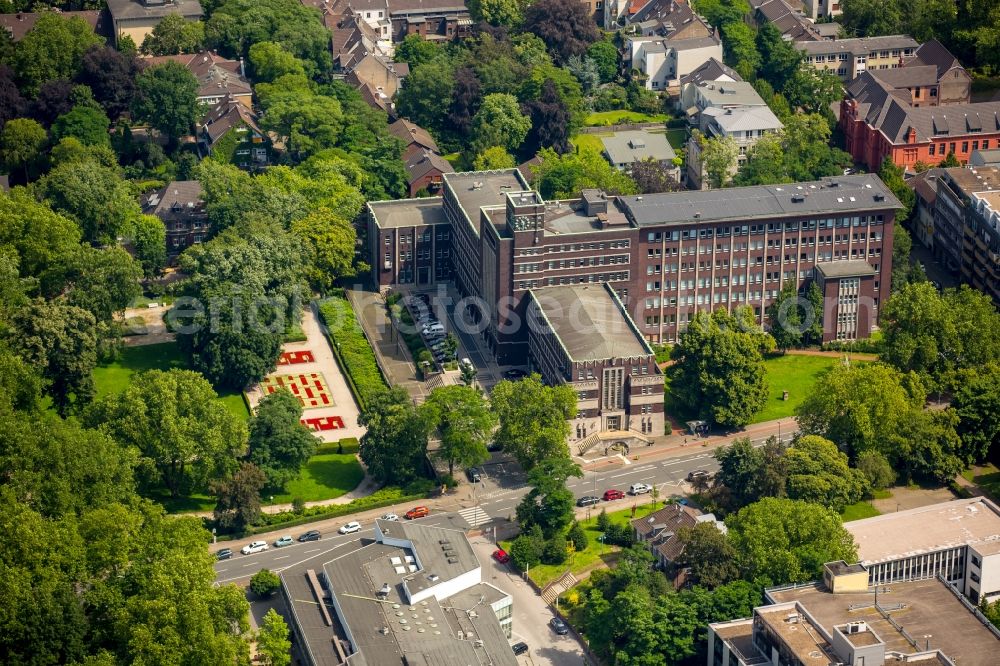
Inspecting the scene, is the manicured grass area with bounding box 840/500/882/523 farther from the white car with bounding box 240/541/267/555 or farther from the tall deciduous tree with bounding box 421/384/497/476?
the white car with bounding box 240/541/267/555

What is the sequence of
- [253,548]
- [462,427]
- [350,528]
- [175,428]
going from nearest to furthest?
1. [253,548]
2. [350,528]
3. [175,428]
4. [462,427]

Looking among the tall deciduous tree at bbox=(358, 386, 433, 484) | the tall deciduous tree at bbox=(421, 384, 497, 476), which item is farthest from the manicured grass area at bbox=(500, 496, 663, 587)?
the tall deciduous tree at bbox=(358, 386, 433, 484)

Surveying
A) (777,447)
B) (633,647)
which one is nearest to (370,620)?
(633,647)

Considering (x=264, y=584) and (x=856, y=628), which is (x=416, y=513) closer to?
(x=264, y=584)

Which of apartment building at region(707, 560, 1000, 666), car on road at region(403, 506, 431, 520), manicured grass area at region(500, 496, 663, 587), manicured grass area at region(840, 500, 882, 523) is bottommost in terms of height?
manicured grass area at region(500, 496, 663, 587)

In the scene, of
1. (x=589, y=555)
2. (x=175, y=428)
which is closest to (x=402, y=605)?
(x=589, y=555)

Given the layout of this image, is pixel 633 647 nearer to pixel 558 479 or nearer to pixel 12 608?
pixel 558 479

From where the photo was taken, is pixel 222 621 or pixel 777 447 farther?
pixel 777 447
